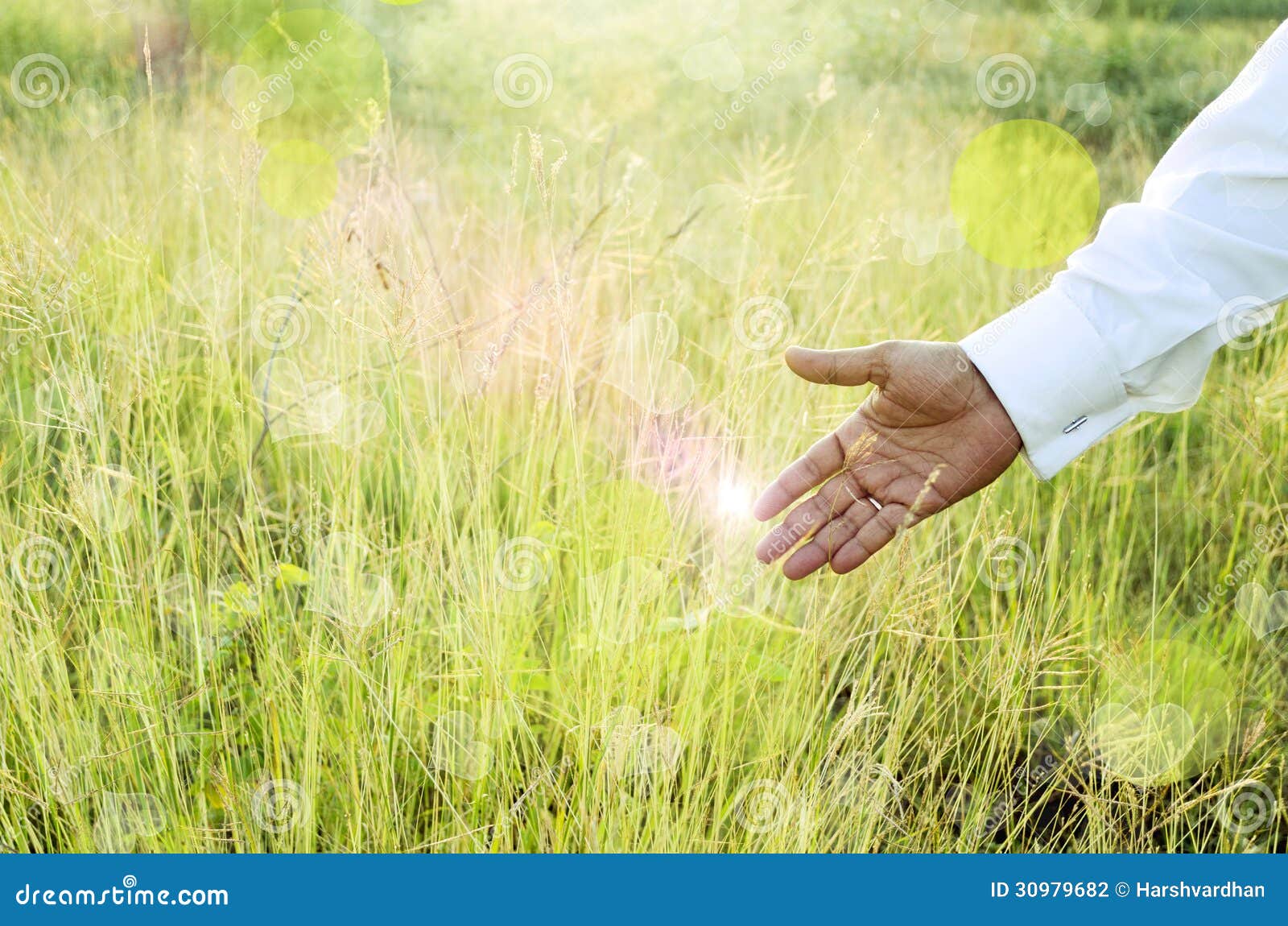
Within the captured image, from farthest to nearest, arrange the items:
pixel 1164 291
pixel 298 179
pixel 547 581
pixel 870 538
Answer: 1. pixel 298 179
2. pixel 547 581
3. pixel 870 538
4. pixel 1164 291

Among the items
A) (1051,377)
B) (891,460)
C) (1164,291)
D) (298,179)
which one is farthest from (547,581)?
→ (298,179)

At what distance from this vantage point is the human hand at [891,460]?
1.45 metres

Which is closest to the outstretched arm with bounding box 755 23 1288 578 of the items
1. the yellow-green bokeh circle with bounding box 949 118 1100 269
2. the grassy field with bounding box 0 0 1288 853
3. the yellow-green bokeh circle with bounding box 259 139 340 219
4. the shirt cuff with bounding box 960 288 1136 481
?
the shirt cuff with bounding box 960 288 1136 481

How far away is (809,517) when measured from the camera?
59.8 inches

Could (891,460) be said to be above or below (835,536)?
above

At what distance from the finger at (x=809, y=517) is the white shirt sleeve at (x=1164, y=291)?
27 cm

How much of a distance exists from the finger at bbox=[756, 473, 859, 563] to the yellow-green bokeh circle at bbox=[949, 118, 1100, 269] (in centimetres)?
147

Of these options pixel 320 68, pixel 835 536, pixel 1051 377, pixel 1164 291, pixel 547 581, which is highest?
pixel 320 68

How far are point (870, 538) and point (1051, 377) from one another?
349 millimetres

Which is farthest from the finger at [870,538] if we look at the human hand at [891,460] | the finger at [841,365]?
the finger at [841,365]

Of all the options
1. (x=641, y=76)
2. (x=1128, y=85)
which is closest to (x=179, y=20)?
(x=641, y=76)

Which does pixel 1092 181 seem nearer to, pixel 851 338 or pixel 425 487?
pixel 851 338

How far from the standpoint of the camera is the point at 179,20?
14.1 feet

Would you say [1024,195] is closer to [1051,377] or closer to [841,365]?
[1051,377]
